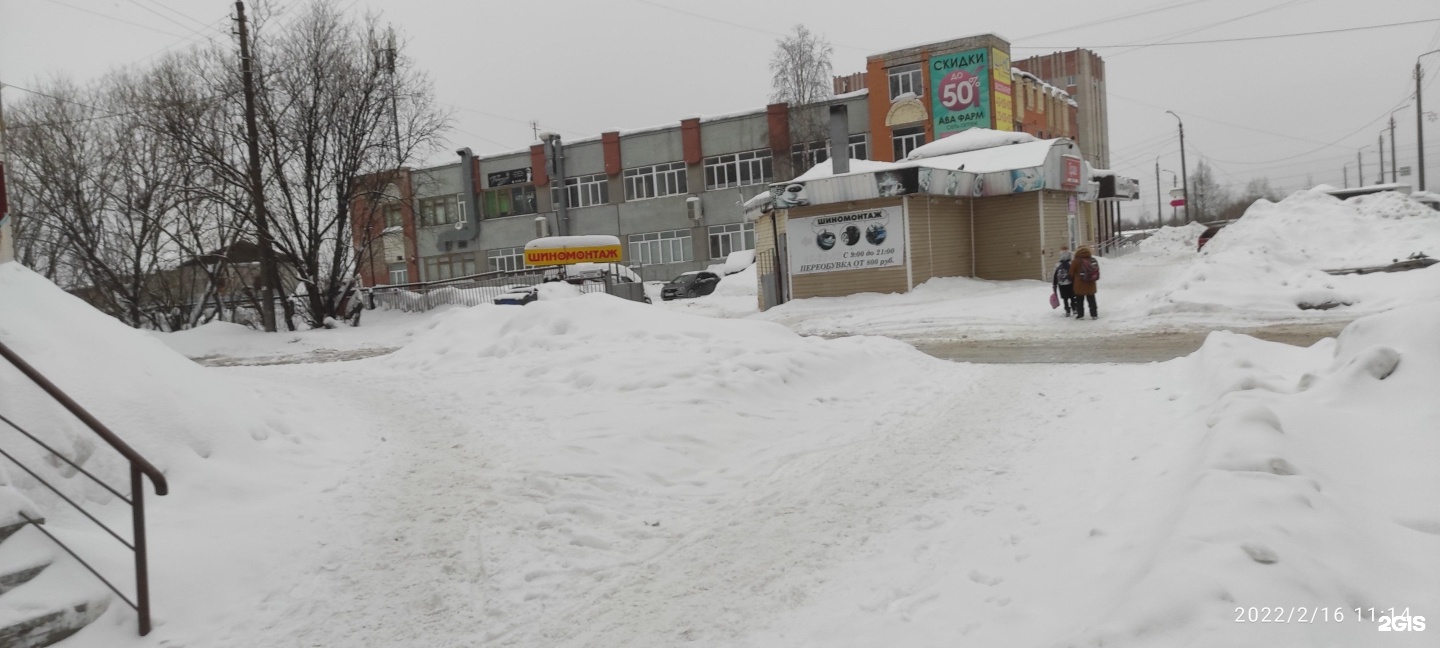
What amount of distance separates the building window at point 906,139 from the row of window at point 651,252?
29.6ft

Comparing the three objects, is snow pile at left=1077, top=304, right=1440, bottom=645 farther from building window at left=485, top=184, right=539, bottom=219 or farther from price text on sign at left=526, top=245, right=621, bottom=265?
building window at left=485, top=184, right=539, bottom=219

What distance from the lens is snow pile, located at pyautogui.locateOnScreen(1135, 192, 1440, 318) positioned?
56.5 ft

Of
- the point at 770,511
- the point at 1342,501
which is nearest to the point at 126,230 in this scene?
the point at 770,511

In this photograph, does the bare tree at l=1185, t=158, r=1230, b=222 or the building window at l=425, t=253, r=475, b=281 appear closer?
the building window at l=425, t=253, r=475, b=281

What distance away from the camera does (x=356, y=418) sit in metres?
10.1

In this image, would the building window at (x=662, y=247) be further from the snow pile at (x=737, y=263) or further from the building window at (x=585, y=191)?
the snow pile at (x=737, y=263)

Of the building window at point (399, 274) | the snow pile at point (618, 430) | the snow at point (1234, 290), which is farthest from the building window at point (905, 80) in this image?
the snow pile at point (618, 430)

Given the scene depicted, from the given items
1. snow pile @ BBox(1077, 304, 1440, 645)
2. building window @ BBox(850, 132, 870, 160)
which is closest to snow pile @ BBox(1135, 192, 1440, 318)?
snow pile @ BBox(1077, 304, 1440, 645)

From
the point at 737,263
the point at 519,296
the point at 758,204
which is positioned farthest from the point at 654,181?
the point at 519,296

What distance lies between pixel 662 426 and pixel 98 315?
4.87m

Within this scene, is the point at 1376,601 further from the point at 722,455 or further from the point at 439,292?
the point at 439,292

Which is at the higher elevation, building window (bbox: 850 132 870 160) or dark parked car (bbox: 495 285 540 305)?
building window (bbox: 850 132 870 160)

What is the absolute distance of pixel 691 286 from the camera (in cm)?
4356

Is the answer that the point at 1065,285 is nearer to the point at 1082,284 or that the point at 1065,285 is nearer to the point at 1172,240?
the point at 1082,284
